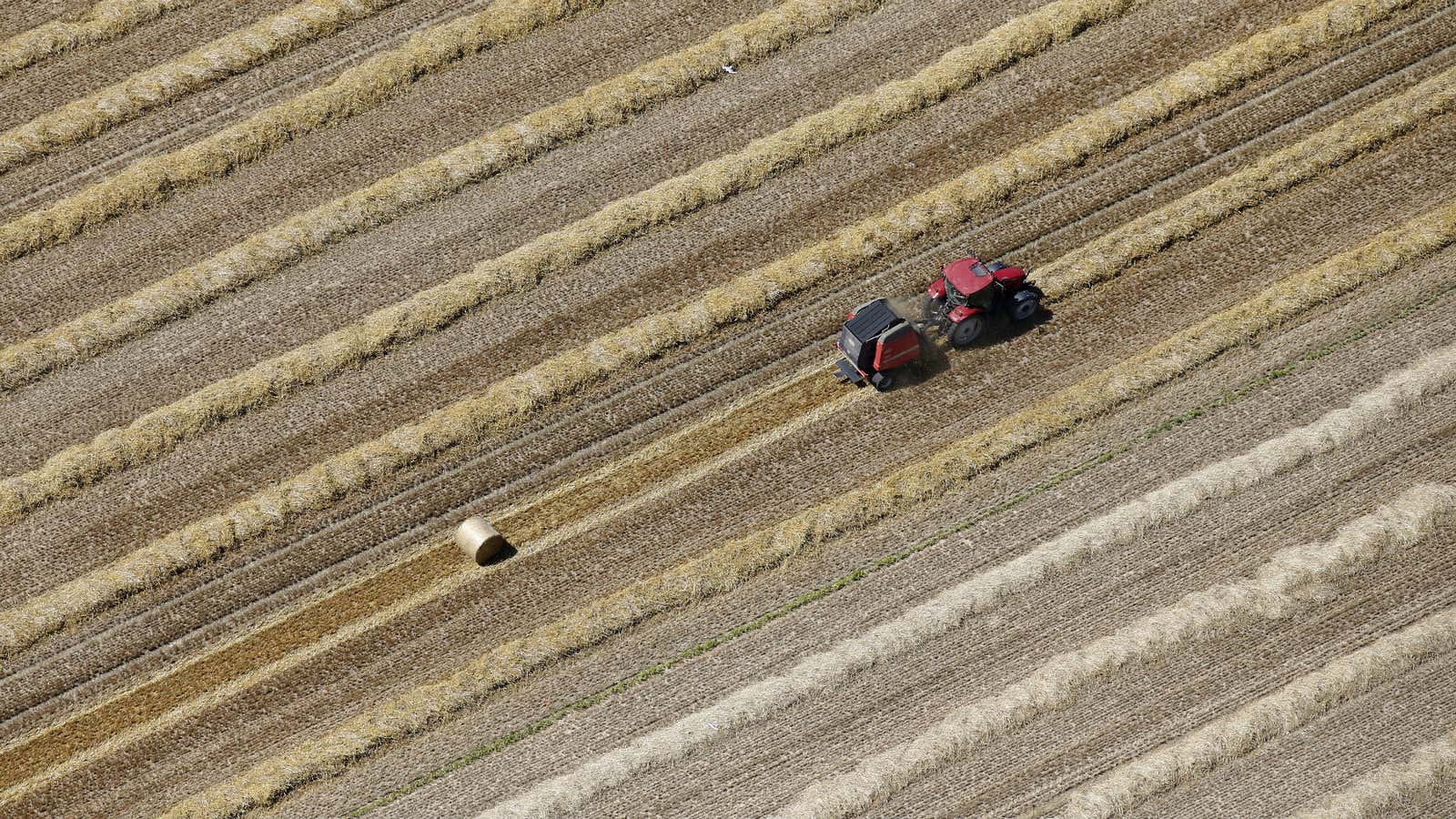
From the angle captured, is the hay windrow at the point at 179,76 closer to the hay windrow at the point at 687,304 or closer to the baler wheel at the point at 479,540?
the hay windrow at the point at 687,304

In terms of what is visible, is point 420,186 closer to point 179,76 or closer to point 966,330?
point 179,76

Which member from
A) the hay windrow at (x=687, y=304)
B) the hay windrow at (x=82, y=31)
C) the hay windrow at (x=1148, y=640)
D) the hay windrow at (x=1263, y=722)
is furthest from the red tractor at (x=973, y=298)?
the hay windrow at (x=82, y=31)

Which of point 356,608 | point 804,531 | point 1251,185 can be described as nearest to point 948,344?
point 804,531

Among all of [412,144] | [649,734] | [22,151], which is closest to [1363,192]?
[649,734]

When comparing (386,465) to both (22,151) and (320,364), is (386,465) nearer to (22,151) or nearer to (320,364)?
(320,364)

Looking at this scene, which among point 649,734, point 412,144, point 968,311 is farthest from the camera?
point 412,144

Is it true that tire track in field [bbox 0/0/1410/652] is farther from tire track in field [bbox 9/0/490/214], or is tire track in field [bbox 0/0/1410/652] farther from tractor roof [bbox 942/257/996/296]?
tire track in field [bbox 9/0/490/214]

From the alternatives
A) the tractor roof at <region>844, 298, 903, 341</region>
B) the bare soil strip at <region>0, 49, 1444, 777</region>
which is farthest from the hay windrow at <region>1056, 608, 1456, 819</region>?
the bare soil strip at <region>0, 49, 1444, 777</region>
